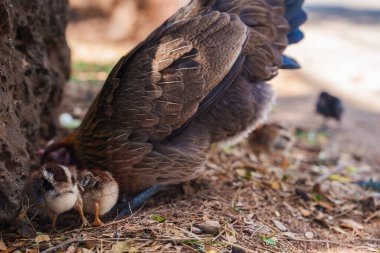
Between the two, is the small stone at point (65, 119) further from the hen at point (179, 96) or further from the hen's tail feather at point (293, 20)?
the hen's tail feather at point (293, 20)

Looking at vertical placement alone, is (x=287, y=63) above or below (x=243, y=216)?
above

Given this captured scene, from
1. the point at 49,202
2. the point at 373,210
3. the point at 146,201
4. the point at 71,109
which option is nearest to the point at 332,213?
the point at 373,210

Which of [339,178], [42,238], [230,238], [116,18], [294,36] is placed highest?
[116,18]

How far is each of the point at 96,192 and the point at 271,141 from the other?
2.54 meters

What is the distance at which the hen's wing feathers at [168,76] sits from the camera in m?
3.46

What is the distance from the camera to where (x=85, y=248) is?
2814 millimetres

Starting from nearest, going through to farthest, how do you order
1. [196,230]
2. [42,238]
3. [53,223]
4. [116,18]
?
[42,238] → [196,230] → [53,223] → [116,18]

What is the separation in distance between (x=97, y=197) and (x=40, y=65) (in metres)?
1.39

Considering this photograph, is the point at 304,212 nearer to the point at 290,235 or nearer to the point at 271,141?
the point at 290,235

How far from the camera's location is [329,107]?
6.92 meters

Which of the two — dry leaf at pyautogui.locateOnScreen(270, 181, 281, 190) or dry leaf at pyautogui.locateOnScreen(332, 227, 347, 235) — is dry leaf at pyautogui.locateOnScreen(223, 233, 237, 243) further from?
dry leaf at pyautogui.locateOnScreen(270, 181, 281, 190)

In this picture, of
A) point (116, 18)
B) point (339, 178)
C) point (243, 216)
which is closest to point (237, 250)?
point (243, 216)

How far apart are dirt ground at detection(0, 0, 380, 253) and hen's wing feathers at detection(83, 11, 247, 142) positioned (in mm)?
671

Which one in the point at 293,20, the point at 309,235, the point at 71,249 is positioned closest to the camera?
the point at 71,249
